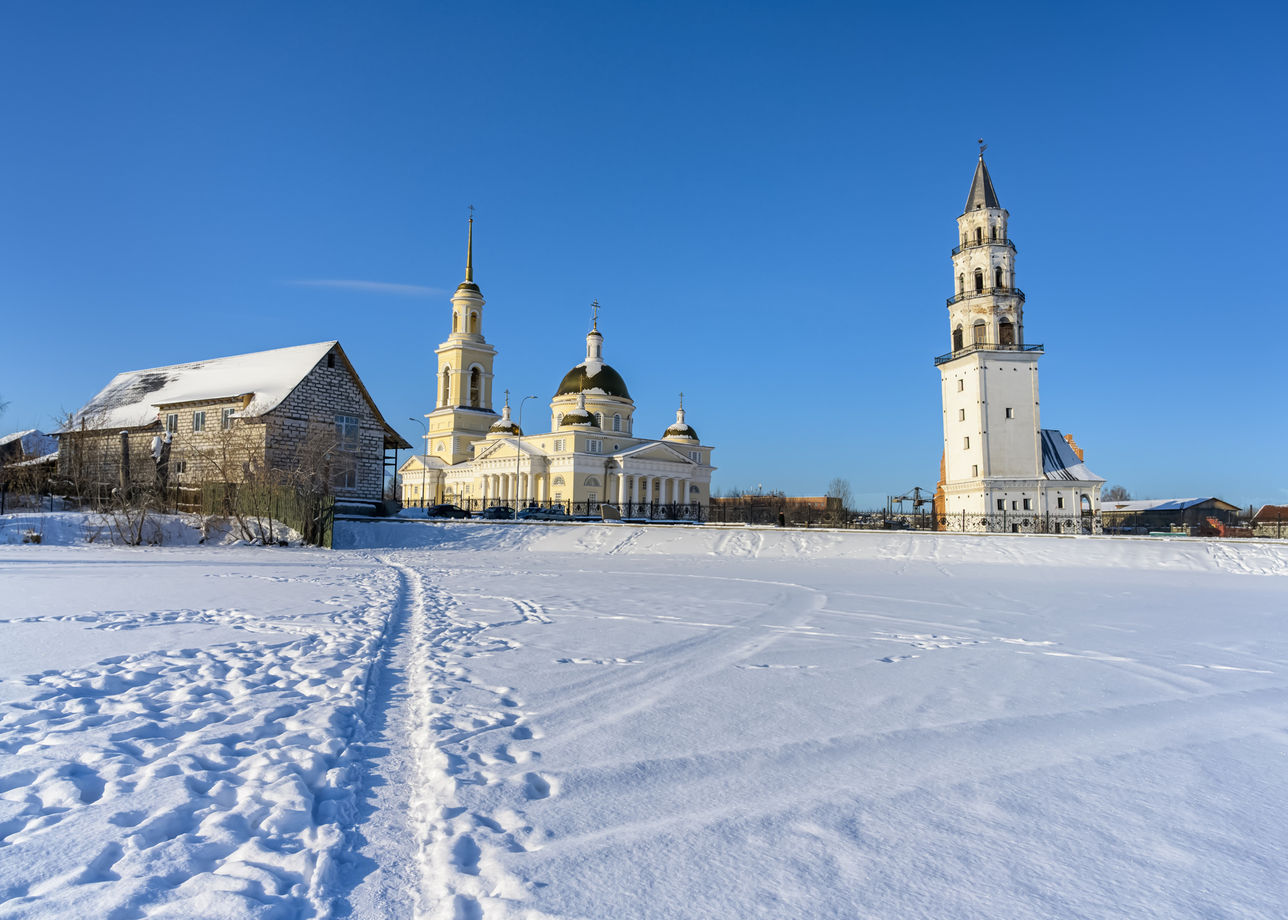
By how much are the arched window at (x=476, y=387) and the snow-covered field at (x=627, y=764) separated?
7052cm

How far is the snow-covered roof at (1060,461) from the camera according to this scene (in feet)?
184

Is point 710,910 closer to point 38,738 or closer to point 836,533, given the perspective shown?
point 38,738

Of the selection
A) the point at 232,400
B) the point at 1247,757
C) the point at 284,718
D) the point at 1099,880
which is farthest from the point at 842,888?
the point at 232,400

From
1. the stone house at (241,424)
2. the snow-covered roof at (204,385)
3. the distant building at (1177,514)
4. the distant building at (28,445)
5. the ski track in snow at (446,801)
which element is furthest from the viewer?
the distant building at (1177,514)

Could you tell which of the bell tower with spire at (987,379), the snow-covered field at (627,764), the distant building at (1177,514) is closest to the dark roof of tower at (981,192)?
the bell tower with spire at (987,379)

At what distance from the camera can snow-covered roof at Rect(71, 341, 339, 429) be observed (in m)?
40.2

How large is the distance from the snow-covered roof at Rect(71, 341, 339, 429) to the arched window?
115ft

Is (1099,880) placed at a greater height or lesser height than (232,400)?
lesser

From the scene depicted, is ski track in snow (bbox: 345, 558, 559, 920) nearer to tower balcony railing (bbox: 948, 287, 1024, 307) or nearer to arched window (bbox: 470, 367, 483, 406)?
tower balcony railing (bbox: 948, 287, 1024, 307)

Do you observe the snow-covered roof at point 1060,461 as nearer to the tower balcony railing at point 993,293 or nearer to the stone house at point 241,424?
the tower balcony railing at point 993,293

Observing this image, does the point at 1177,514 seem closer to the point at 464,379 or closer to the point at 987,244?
the point at 987,244

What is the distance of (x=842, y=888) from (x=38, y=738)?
504cm

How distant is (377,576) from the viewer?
17859 millimetres

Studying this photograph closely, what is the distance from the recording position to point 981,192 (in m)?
60.5
